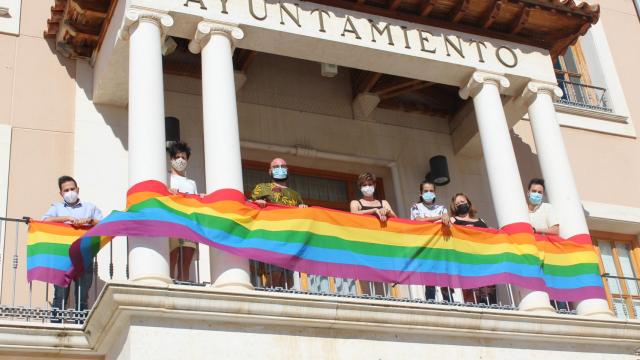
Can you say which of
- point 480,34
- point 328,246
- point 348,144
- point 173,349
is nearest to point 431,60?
point 480,34

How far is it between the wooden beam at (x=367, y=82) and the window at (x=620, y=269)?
4.26m

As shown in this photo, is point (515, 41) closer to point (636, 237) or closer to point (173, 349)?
point (636, 237)

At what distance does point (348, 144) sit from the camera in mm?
14609

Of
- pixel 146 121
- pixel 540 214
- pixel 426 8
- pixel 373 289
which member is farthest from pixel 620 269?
pixel 146 121

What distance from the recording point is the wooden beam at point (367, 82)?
14336mm

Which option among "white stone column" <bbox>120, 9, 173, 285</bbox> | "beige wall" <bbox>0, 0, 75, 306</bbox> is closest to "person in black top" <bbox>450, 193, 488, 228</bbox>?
"white stone column" <bbox>120, 9, 173, 285</bbox>

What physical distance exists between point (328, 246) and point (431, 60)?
123 inches

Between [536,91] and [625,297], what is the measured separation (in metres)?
3.69

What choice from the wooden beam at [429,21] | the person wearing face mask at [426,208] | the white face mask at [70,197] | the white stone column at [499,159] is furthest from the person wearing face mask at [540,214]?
the white face mask at [70,197]

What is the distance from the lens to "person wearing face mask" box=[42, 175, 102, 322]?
10992mm

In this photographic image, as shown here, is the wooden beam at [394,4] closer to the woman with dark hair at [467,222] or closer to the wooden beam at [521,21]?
the wooden beam at [521,21]

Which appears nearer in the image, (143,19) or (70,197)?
(70,197)

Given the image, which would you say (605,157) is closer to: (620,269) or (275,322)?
(620,269)

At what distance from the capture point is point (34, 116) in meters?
12.8
